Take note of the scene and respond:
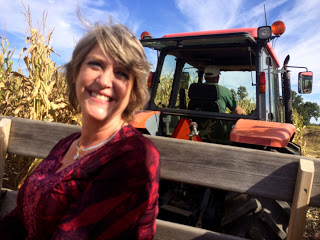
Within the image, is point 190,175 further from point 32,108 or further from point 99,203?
point 32,108

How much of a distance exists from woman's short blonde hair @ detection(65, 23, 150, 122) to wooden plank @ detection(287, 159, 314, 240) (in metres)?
0.86

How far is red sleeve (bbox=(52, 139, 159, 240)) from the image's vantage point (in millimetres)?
941

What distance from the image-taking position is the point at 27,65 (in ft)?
10.9

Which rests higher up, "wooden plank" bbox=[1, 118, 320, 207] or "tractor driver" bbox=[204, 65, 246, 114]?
"tractor driver" bbox=[204, 65, 246, 114]

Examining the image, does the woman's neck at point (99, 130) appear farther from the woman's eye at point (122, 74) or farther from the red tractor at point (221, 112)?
the red tractor at point (221, 112)

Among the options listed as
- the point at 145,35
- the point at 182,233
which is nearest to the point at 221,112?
the point at 145,35

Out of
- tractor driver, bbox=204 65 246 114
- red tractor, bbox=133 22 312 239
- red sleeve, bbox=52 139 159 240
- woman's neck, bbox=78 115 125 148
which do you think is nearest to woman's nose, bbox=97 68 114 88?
woman's neck, bbox=78 115 125 148

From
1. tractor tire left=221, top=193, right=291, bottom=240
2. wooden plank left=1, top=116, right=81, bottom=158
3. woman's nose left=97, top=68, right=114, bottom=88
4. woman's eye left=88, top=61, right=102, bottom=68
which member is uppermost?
woman's eye left=88, top=61, right=102, bottom=68

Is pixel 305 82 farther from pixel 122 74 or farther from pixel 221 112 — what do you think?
pixel 122 74

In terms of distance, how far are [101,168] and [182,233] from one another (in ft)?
2.30

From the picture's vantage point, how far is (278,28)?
2648mm

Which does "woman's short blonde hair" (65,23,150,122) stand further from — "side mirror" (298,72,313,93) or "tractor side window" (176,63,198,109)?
"side mirror" (298,72,313,93)

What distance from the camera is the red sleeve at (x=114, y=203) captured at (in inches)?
37.0

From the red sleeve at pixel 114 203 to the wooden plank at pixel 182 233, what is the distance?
19.7 inches
